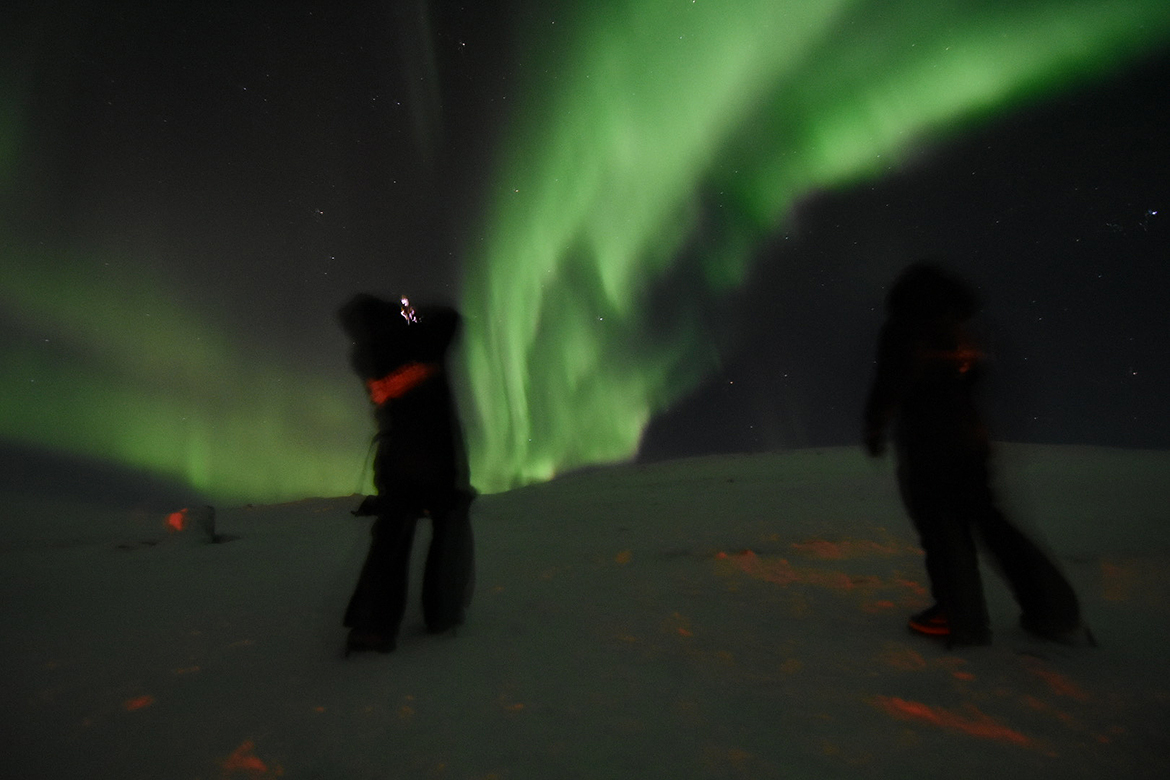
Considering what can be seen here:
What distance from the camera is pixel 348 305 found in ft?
10.0

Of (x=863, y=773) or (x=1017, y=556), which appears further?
(x=1017, y=556)

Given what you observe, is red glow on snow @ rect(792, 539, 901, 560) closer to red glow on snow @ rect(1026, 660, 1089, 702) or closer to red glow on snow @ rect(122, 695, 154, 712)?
red glow on snow @ rect(1026, 660, 1089, 702)

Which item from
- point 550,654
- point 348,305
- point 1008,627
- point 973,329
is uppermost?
point 348,305

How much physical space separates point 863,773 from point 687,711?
2.10ft

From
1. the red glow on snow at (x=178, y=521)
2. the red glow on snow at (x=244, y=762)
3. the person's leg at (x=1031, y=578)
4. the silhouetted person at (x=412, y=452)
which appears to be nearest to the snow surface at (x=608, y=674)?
the red glow on snow at (x=244, y=762)

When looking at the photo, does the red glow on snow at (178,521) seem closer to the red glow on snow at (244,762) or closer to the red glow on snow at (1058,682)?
the red glow on snow at (244,762)

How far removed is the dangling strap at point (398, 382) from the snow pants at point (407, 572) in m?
0.61

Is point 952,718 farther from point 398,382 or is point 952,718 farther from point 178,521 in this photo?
point 178,521

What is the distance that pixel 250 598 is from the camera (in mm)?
4348

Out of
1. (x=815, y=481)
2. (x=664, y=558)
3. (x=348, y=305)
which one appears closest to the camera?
(x=348, y=305)

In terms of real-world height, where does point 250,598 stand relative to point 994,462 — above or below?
below

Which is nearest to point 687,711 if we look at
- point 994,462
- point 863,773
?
point 863,773

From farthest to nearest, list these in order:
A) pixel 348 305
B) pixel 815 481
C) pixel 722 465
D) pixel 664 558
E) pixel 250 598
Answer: pixel 722 465 < pixel 815 481 < pixel 664 558 < pixel 250 598 < pixel 348 305

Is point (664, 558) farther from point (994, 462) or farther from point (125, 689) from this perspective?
point (125, 689)
